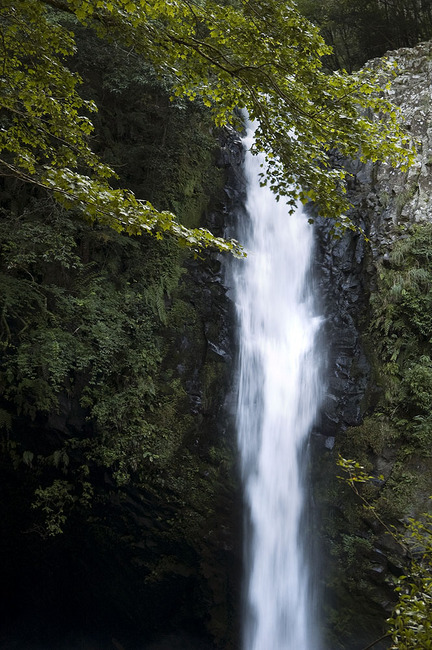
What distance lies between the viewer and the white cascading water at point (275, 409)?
347 inches

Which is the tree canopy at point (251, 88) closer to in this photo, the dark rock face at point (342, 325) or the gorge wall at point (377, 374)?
the gorge wall at point (377, 374)

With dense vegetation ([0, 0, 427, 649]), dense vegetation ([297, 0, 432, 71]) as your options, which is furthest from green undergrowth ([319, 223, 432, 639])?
dense vegetation ([297, 0, 432, 71])

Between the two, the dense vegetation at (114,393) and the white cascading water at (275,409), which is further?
the white cascading water at (275,409)

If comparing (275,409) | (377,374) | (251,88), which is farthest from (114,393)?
(251,88)

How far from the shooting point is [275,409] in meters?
10.1

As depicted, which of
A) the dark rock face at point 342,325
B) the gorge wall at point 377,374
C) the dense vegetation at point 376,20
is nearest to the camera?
the gorge wall at point 377,374

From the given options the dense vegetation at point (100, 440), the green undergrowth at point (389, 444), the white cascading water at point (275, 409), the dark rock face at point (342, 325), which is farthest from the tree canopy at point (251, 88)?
the dark rock face at point (342, 325)

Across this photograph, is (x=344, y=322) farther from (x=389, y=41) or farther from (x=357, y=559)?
(x=389, y=41)

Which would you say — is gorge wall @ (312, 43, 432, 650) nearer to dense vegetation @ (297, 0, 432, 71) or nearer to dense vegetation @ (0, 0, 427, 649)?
dense vegetation @ (0, 0, 427, 649)

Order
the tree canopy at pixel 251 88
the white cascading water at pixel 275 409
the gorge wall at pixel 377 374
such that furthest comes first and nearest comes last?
the white cascading water at pixel 275 409
the gorge wall at pixel 377 374
the tree canopy at pixel 251 88

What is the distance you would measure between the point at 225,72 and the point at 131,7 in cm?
108

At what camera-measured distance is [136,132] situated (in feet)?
34.9

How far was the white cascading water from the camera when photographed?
8.81m

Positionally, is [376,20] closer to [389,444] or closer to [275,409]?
[275,409]
